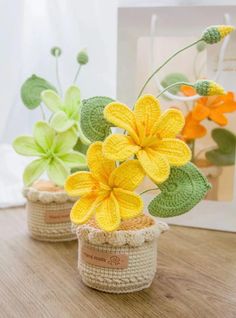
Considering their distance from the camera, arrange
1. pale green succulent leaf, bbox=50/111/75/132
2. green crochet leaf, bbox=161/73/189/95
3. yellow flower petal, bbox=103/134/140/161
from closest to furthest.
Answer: yellow flower petal, bbox=103/134/140/161 < pale green succulent leaf, bbox=50/111/75/132 < green crochet leaf, bbox=161/73/189/95

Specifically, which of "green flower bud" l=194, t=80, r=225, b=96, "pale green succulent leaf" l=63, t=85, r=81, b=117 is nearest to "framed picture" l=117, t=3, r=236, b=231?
"pale green succulent leaf" l=63, t=85, r=81, b=117

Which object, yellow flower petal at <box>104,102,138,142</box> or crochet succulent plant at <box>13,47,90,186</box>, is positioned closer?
yellow flower petal at <box>104,102,138,142</box>

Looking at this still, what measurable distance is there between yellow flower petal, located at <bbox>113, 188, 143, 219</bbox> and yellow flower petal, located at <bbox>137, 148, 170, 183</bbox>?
32 mm

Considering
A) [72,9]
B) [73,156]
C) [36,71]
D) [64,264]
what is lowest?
[64,264]

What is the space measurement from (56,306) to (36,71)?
56 cm

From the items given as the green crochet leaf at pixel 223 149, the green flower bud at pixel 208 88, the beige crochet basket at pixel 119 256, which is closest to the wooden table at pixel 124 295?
the beige crochet basket at pixel 119 256

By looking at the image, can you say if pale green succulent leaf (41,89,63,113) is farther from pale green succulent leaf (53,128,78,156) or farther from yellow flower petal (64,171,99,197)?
yellow flower petal (64,171,99,197)

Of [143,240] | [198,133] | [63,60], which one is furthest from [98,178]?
[63,60]

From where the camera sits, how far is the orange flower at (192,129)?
74 centimetres

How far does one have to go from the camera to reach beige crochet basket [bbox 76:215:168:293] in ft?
1.62

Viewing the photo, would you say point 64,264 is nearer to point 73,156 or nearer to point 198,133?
point 73,156

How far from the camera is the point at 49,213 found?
0.66m

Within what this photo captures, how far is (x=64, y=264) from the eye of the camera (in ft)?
1.94

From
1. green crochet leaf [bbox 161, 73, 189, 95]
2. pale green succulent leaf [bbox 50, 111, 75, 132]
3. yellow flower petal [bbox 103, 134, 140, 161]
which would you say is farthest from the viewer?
green crochet leaf [bbox 161, 73, 189, 95]
